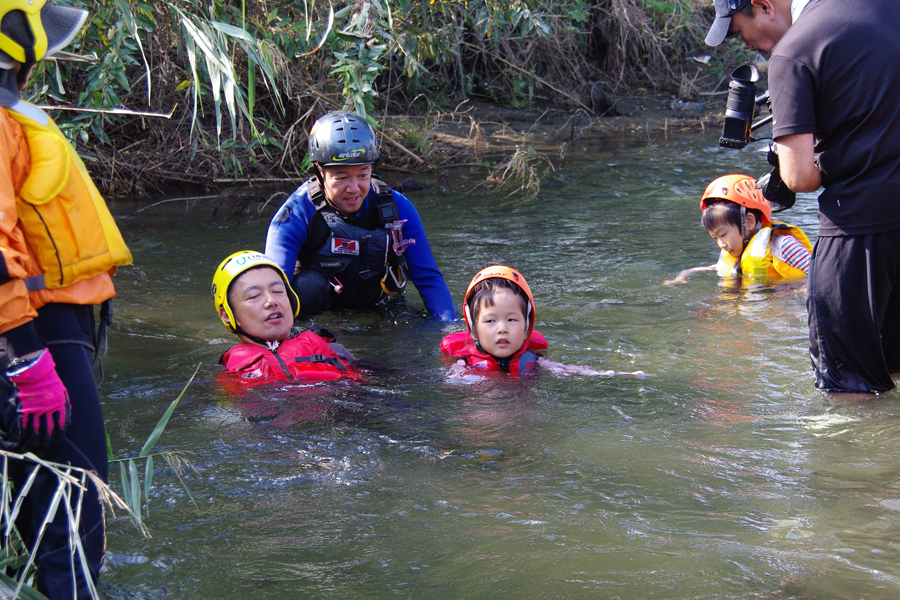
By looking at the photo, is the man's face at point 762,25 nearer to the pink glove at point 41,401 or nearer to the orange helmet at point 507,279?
the orange helmet at point 507,279

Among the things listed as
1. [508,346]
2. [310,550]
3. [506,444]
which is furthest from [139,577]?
[508,346]

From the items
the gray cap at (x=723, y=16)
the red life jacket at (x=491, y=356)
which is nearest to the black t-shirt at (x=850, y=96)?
the gray cap at (x=723, y=16)

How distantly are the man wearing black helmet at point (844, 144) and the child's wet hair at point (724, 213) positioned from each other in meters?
3.01

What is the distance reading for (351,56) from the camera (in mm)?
7625

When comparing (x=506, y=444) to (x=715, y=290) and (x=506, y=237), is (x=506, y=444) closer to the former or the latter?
(x=715, y=290)

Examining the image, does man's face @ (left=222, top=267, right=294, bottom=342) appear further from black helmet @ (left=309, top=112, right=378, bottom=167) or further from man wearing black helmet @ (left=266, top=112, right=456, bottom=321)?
black helmet @ (left=309, top=112, right=378, bottom=167)

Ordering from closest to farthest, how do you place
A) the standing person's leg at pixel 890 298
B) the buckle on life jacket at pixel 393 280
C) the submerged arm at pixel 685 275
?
the standing person's leg at pixel 890 298 → the buckle on life jacket at pixel 393 280 → the submerged arm at pixel 685 275

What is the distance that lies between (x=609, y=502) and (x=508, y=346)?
5.37 ft

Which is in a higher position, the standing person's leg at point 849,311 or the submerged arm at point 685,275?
the standing person's leg at point 849,311

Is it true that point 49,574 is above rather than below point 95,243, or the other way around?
below

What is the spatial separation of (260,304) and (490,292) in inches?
53.6

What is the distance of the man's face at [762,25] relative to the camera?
143 inches

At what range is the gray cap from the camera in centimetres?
359

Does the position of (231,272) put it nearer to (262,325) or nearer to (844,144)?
(262,325)
